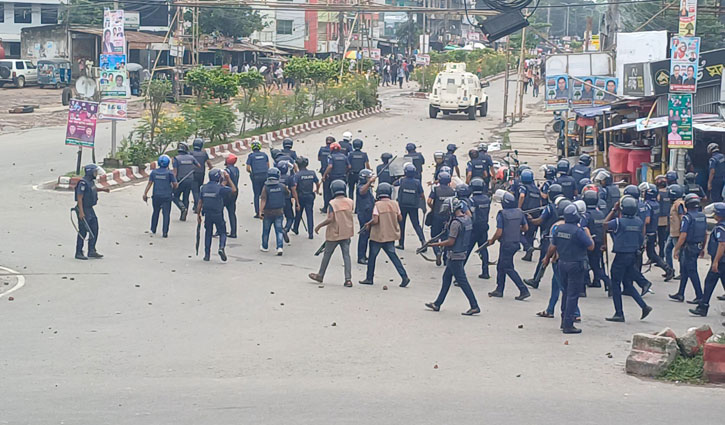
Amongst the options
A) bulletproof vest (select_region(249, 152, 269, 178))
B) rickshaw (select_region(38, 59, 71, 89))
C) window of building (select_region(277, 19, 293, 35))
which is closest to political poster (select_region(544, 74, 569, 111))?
bulletproof vest (select_region(249, 152, 269, 178))

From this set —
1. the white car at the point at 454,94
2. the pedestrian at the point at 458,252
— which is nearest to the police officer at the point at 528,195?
the pedestrian at the point at 458,252

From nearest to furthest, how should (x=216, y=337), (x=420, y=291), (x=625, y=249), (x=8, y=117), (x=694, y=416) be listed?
1. (x=694, y=416)
2. (x=216, y=337)
3. (x=625, y=249)
4. (x=420, y=291)
5. (x=8, y=117)

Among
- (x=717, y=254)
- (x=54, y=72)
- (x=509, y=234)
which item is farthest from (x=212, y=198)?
(x=54, y=72)

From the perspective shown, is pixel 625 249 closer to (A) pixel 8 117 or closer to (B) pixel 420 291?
(B) pixel 420 291

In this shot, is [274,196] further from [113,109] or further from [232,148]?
[232,148]

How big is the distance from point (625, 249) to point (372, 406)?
535 cm

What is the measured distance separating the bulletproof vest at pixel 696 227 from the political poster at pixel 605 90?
13.0m

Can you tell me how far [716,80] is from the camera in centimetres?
2291

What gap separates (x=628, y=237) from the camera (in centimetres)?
1256

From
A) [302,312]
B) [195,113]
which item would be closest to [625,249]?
[302,312]

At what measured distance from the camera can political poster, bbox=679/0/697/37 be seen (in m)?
17.2

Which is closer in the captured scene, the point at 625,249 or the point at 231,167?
the point at 625,249

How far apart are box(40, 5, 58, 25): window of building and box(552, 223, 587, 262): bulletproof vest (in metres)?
58.8

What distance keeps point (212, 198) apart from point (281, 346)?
5150 millimetres
